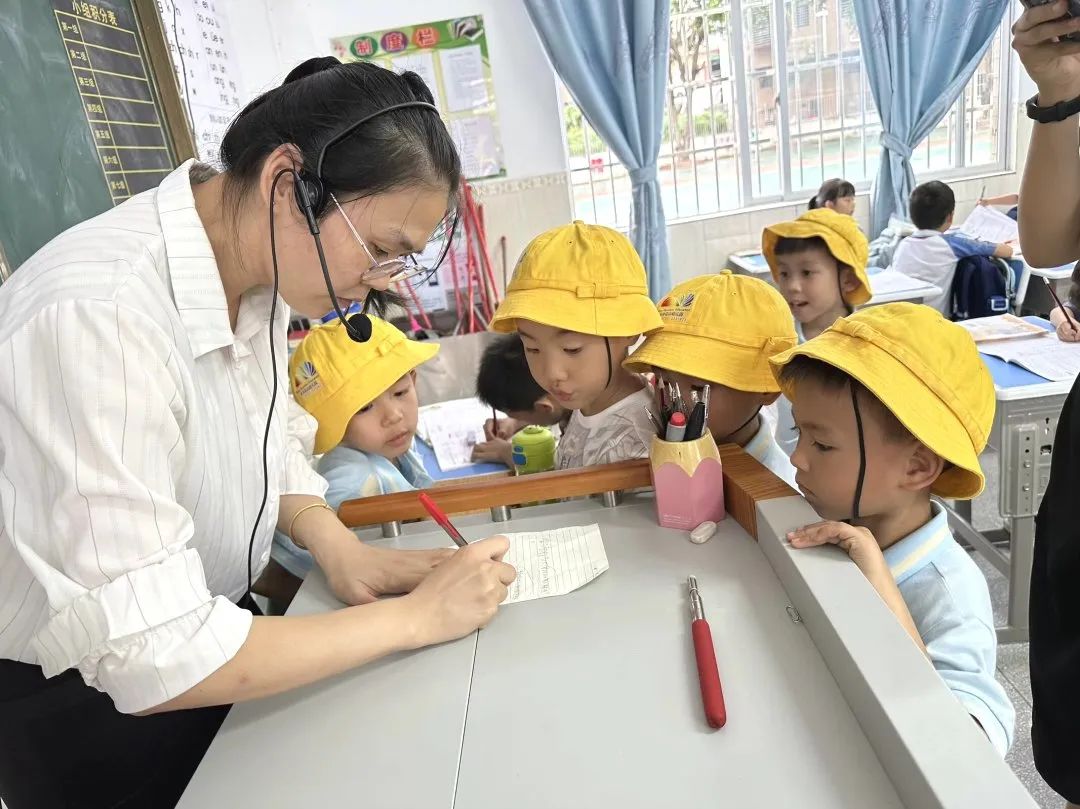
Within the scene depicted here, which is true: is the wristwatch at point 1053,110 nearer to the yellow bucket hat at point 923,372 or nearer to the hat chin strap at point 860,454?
the yellow bucket hat at point 923,372

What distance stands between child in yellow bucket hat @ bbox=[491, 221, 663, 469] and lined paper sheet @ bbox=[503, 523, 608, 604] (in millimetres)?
317

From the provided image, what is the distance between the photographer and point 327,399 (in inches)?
56.9

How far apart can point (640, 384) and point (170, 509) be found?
3.21ft

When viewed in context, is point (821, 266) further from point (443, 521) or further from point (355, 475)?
point (443, 521)

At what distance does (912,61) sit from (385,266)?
425cm

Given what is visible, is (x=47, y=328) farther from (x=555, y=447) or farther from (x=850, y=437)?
(x=555, y=447)

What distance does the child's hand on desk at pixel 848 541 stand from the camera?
796 millimetres

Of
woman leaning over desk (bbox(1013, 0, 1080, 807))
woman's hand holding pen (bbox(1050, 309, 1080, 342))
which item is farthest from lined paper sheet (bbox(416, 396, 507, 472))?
woman's hand holding pen (bbox(1050, 309, 1080, 342))

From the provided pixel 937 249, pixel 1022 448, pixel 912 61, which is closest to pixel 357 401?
pixel 1022 448

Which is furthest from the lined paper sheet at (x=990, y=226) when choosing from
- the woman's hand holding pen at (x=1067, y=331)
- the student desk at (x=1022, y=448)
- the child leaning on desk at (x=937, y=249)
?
the student desk at (x=1022, y=448)

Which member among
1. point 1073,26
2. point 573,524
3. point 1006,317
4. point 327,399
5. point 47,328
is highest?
point 1073,26

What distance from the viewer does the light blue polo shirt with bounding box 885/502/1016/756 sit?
0.77 meters

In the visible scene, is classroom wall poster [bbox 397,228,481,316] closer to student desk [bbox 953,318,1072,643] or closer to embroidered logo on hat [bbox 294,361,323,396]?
embroidered logo on hat [bbox 294,361,323,396]

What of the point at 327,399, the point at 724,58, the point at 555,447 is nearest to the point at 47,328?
the point at 327,399
